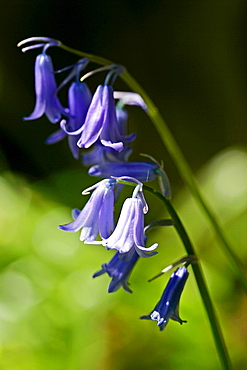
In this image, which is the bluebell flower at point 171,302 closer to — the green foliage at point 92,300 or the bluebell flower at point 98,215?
the bluebell flower at point 98,215

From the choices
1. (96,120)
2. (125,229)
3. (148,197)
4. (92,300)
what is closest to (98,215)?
(125,229)

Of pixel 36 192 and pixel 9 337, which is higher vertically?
pixel 36 192

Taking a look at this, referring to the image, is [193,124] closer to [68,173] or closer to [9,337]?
[68,173]

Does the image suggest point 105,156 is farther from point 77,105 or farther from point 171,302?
point 171,302

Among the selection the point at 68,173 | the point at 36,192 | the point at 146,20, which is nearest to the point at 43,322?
the point at 36,192

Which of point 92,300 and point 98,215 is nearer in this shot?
point 98,215

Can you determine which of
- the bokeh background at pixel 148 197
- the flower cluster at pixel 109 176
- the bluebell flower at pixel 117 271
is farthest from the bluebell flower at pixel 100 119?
the bokeh background at pixel 148 197

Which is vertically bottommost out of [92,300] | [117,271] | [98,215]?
[92,300]
